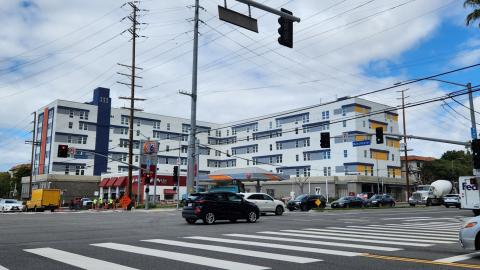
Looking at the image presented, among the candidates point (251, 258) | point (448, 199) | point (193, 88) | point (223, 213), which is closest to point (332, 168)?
point (448, 199)

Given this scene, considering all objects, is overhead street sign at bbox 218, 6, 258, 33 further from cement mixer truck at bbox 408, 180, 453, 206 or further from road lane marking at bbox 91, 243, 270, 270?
cement mixer truck at bbox 408, 180, 453, 206

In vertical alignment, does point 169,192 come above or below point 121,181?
below

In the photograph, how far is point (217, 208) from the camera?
2083 centimetres

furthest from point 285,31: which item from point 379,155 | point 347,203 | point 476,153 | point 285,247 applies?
point 379,155

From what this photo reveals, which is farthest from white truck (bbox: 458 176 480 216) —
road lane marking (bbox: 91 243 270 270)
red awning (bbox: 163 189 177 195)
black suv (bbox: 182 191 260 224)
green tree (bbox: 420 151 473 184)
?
green tree (bbox: 420 151 473 184)

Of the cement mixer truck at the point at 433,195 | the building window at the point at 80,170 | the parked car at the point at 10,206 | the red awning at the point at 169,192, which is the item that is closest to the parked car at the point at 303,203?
the cement mixer truck at the point at 433,195

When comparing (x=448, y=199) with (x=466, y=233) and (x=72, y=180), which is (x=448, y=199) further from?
(x=72, y=180)

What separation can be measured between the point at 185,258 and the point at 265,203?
865 inches

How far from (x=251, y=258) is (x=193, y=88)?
32.4 m

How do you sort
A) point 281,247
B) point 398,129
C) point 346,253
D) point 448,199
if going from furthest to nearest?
point 398,129 → point 448,199 → point 281,247 → point 346,253

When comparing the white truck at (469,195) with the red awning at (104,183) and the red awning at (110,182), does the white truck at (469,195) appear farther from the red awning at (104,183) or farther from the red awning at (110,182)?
the red awning at (104,183)

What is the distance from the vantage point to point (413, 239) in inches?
542

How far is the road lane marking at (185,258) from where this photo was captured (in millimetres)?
8359

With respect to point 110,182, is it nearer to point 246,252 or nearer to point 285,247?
point 285,247
